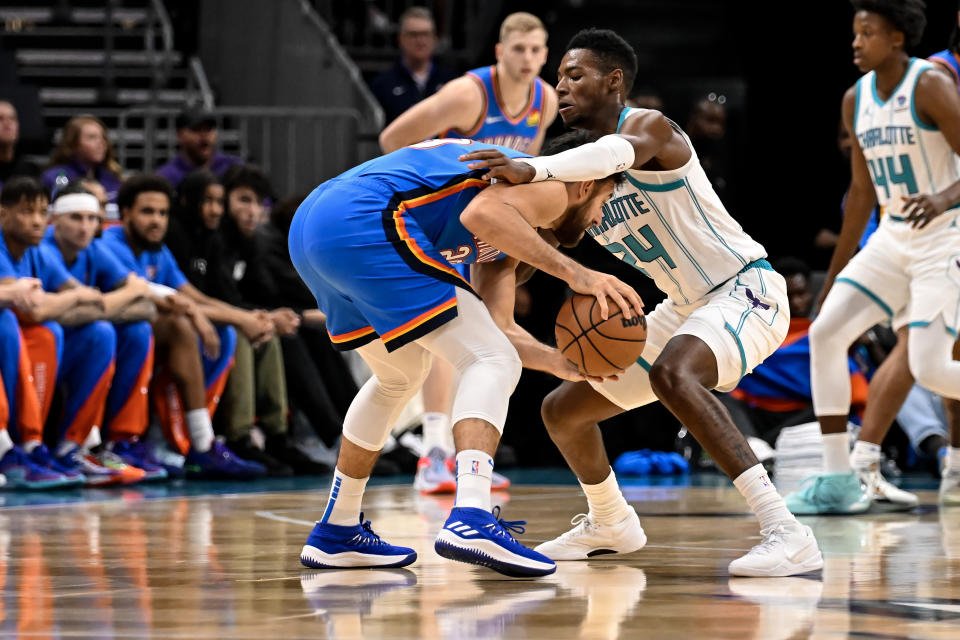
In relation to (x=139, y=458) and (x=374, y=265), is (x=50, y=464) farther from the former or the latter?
(x=374, y=265)

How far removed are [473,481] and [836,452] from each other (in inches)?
106

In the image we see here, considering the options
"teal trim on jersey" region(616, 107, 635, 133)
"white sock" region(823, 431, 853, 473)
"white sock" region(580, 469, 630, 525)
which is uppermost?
"teal trim on jersey" region(616, 107, 635, 133)

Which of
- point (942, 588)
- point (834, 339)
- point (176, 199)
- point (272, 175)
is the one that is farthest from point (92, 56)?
point (942, 588)

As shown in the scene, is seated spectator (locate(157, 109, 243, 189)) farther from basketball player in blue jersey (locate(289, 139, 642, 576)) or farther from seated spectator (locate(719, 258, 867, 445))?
basketball player in blue jersey (locate(289, 139, 642, 576))

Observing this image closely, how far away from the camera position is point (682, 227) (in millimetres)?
4359

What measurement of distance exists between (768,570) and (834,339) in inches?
85.0

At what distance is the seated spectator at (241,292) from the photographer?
8.48 metres

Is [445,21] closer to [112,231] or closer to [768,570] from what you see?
[112,231]

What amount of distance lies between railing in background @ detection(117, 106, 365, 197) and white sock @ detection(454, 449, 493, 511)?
7325 mm

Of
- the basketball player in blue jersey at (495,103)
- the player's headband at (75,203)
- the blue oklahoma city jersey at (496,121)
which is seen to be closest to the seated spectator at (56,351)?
the player's headband at (75,203)

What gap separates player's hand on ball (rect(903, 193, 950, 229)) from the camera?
220 inches

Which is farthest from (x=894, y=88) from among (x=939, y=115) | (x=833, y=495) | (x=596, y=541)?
(x=596, y=541)

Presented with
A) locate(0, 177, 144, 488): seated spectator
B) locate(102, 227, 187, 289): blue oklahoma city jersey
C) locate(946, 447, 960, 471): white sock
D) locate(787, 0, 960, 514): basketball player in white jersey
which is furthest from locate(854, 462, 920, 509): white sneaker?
locate(102, 227, 187, 289): blue oklahoma city jersey

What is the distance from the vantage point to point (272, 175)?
11.7 m
